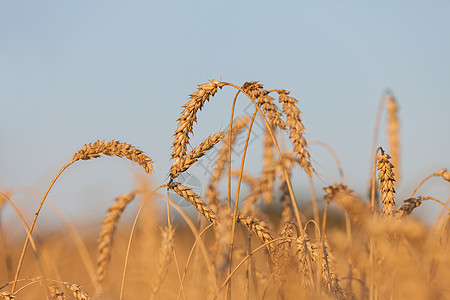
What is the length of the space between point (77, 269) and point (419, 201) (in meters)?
4.68

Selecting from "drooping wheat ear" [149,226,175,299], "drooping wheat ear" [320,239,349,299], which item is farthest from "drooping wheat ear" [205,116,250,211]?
"drooping wheat ear" [320,239,349,299]

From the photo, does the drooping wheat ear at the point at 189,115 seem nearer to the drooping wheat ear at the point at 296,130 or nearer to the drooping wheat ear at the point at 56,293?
the drooping wheat ear at the point at 296,130

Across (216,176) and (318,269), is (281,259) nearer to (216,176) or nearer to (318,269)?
(318,269)

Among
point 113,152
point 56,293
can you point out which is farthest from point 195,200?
point 56,293

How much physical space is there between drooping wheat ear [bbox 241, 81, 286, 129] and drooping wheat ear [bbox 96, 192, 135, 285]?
93cm

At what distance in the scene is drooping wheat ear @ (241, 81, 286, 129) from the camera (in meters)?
2.27

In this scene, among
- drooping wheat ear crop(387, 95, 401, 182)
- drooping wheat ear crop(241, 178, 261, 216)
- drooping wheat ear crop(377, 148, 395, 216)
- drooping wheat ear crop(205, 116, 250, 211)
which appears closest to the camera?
drooping wheat ear crop(377, 148, 395, 216)

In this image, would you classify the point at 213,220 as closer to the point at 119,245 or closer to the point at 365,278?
the point at 365,278

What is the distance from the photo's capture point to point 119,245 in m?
4.80

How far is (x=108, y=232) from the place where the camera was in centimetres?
266

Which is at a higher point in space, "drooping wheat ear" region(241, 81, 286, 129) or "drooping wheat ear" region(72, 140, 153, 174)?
"drooping wheat ear" region(241, 81, 286, 129)

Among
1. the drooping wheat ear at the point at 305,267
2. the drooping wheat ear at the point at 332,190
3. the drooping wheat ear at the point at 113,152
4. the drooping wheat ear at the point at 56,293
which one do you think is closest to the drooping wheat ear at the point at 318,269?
the drooping wheat ear at the point at 305,267

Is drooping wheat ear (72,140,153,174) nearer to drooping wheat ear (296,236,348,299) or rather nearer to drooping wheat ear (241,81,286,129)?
drooping wheat ear (241,81,286,129)

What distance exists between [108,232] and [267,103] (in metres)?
1.13
